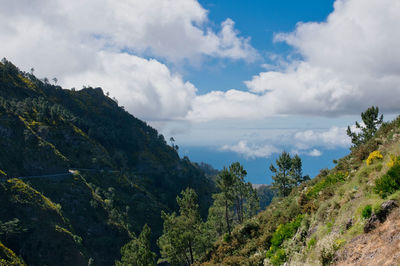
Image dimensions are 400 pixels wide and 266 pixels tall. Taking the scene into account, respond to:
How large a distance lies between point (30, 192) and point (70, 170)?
44594mm

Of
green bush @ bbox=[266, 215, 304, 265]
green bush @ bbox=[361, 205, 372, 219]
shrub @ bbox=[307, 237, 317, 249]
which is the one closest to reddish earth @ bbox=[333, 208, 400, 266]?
green bush @ bbox=[361, 205, 372, 219]

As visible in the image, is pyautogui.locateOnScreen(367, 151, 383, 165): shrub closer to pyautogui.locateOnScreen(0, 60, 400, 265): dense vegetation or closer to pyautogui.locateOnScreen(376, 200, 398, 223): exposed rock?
pyautogui.locateOnScreen(0, 60, 400, 265): dense vegetation

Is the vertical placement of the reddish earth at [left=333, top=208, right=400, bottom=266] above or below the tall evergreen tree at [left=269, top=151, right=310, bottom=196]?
below

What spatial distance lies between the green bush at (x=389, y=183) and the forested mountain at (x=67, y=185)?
68.2m

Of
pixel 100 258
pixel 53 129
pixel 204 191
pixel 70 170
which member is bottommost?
pixel 100 258

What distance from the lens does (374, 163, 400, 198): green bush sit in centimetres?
1246

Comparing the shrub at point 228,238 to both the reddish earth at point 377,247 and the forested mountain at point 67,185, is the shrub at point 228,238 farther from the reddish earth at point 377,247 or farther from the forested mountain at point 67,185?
the forested mountain at point 67,185

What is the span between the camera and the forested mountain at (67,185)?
74.8m

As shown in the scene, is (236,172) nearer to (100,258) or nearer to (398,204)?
(398,204)

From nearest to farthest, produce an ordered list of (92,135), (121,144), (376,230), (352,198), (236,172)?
(376,230) < (352,198) < (236,172) < (92,135) < (121,144)

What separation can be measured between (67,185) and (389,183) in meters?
118

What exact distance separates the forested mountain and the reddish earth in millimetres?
66403

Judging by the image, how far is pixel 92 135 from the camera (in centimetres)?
16788

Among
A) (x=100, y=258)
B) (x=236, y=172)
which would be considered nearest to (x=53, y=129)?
(x=100, y=258)
